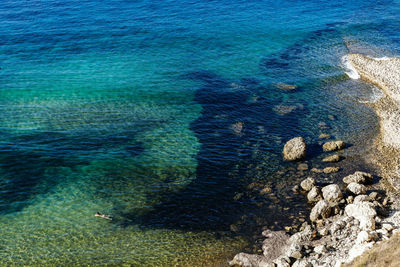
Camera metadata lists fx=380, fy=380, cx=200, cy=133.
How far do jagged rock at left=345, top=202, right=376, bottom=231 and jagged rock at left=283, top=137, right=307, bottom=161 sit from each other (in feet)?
32.4

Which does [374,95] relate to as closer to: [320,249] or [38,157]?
[320,249]

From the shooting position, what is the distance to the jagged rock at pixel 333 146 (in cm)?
4553

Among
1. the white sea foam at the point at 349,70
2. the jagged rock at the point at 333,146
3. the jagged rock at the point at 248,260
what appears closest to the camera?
the jagged rock at the point at 248,260

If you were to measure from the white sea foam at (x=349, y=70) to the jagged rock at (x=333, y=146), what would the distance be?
23.5 meters

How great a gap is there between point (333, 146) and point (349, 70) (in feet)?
90.1

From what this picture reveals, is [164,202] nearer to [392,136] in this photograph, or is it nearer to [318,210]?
[318,210]

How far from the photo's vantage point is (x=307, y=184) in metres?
39.1

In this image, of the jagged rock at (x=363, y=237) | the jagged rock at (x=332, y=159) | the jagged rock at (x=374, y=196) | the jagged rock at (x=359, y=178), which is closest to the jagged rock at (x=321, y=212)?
the jagged rock at (x=363, y=237)

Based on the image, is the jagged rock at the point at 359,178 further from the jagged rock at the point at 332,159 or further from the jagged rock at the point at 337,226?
the jagged rock at the point at 337,226

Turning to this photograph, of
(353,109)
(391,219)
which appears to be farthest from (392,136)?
(391,219)

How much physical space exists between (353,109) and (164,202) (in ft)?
108

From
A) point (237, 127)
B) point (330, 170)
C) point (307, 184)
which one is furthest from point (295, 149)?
point (237, 127)

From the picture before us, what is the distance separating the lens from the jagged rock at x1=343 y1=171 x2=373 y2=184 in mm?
39219

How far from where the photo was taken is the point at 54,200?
38188 mm
